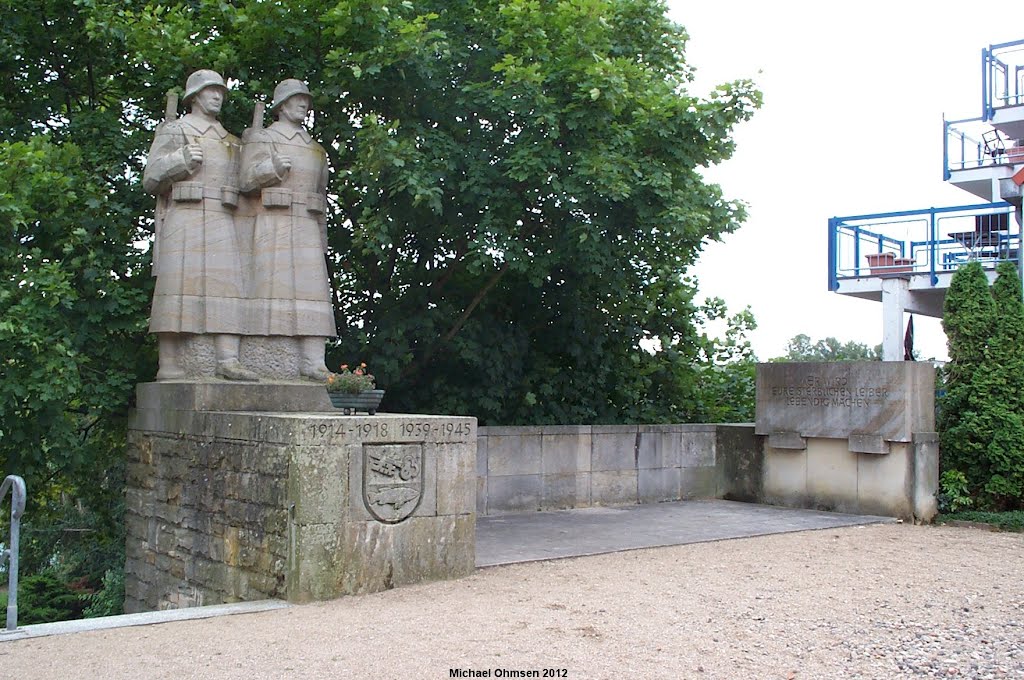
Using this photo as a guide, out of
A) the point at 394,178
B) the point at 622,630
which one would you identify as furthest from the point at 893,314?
the point at 622,630

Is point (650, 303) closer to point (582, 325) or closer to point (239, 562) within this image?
point (582, 325)

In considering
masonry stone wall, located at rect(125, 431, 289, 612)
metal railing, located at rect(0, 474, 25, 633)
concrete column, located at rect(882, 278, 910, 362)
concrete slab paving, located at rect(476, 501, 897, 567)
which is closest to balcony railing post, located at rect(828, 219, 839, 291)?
concrete column, located at rect(882, 278, 910, 362)

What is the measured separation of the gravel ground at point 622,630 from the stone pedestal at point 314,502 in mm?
276

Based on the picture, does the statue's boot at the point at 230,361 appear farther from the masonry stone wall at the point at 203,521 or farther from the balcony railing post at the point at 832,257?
the balcony railing post at the point at 832,257

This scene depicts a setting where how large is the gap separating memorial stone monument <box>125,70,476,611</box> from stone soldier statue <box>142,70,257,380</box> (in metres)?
0.01

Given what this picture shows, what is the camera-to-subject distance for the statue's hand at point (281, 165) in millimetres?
9438

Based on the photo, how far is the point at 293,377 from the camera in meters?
9.79

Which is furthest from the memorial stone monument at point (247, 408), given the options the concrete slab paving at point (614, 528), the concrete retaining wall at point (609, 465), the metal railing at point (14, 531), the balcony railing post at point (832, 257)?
the balcony railing post at point (832, 257)

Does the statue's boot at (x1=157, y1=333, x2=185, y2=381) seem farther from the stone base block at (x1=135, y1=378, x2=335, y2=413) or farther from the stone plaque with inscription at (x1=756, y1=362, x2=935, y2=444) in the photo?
the stone plaque with inscription at (x1=756, y1=362, x2=935, y2=444)

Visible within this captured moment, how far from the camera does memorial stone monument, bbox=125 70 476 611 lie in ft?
24.4

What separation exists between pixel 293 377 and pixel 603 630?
4710 millimetres

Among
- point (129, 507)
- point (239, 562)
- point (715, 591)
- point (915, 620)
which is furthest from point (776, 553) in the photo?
point (129, 507)

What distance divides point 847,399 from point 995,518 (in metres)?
1.95

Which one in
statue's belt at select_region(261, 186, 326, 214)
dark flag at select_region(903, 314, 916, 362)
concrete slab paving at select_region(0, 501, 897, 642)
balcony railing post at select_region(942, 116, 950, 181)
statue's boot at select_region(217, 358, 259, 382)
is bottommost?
concrete slab paving at select_region(0, 501, 897, 642)
